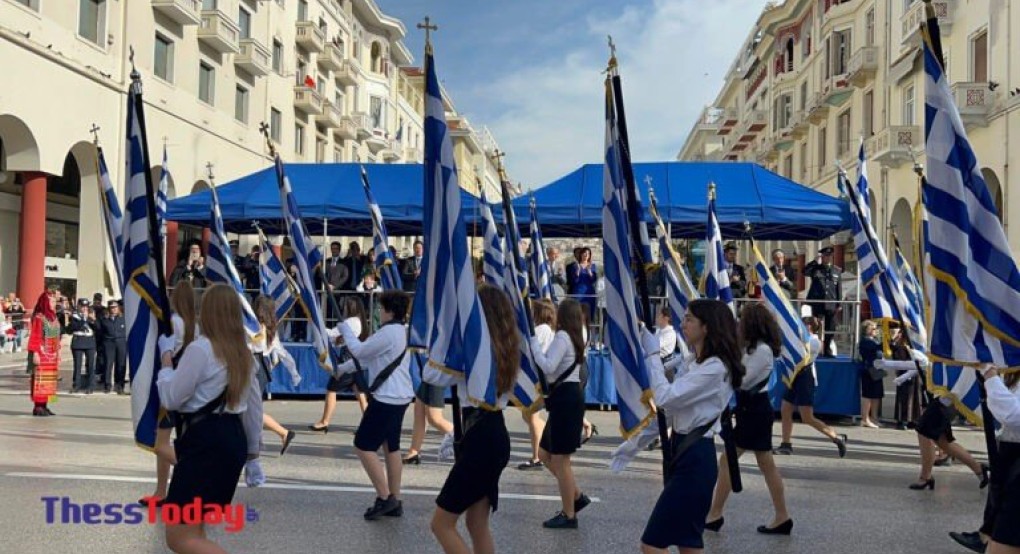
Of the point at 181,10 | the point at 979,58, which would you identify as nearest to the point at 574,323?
the point at 979,58

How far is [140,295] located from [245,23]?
31457mm

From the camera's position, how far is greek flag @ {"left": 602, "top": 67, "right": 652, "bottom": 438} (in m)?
5.29

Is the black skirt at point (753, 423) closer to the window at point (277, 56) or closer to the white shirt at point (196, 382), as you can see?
the white shirt at point (196, 382)

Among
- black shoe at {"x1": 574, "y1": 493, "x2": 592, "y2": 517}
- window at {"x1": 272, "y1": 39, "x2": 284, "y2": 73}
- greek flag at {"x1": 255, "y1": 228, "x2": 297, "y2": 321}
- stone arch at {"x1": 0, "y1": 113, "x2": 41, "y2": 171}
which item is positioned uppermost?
window at {"x1": 272, "y1": 39, "x2": 284, "y2": 73}

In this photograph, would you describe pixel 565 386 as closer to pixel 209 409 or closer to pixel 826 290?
pixel 209 409

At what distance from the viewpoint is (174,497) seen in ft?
14.1

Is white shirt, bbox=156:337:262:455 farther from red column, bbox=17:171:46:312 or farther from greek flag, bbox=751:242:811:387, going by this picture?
red column, bbox=17:171:46:312

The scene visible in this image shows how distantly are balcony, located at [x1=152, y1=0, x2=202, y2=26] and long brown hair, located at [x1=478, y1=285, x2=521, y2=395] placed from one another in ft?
82.5

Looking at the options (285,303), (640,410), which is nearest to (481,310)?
(640,410)

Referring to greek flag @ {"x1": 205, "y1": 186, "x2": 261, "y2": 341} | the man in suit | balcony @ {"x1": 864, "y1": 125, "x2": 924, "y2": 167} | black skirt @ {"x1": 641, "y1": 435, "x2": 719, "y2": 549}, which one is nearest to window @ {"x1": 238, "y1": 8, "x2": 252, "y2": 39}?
balcony @ {"x1": 864, "y1": 125, "x2": 924, "y2": 167}

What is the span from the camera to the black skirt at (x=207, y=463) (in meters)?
4.32

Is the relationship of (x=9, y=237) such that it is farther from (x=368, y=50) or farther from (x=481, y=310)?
(x=368, y=50)

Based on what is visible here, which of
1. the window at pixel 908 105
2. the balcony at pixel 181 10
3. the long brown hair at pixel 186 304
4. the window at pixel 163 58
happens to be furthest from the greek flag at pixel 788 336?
the window at pixel 163 58

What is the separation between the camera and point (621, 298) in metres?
5.31
